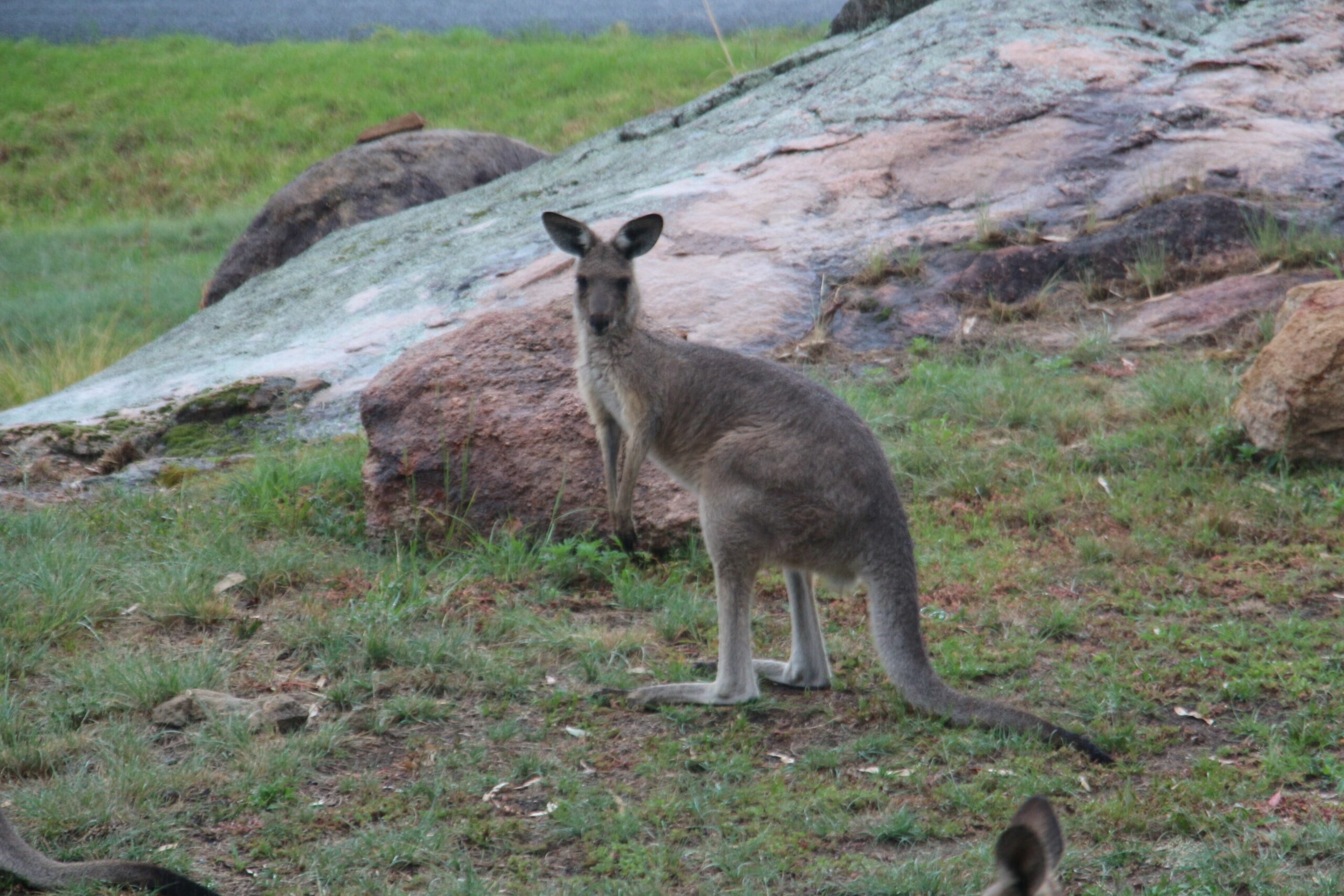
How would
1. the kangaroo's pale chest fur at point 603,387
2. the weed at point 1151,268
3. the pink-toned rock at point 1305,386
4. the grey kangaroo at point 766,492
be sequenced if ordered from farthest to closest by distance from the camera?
1. the weed at point 1151,268
2. the pink-toned rock at point 1305,386
3. the kangaroo's pale chest fur at point 603,387
4. the grey kangaroo at point 766,492

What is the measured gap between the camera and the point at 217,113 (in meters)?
20.8

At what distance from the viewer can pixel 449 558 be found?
5344 mm

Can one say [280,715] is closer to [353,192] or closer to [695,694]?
[695,694]

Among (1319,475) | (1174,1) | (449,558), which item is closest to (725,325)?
(449,558)

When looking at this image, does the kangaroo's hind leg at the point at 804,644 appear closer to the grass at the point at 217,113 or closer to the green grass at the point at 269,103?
the grass at the point at 217,113

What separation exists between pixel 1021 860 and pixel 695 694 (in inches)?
97.4

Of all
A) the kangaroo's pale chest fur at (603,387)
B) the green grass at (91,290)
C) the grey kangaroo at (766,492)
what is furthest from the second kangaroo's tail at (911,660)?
the green grass at (91,290)

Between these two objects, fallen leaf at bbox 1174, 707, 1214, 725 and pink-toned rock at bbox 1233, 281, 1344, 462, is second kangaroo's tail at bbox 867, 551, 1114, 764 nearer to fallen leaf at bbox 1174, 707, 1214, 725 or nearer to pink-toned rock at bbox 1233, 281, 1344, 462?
fallen leaf at bbox 1174, 707, 1214, 725

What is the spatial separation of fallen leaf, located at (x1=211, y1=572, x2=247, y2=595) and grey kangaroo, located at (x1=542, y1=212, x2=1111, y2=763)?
152 centimetres

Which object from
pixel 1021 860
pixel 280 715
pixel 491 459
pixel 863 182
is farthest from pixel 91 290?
pixel 1021 860

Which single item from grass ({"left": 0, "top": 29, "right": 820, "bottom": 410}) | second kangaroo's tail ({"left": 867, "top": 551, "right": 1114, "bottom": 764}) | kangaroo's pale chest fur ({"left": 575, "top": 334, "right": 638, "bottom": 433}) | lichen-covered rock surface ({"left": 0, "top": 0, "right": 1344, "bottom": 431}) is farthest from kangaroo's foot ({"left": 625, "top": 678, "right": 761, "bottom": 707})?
grass ({"left": 0, "top": 29, "right": 820, "bottom": 410})

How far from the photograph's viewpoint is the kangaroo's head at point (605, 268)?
4629mm

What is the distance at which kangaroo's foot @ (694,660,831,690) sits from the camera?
14.1 feet

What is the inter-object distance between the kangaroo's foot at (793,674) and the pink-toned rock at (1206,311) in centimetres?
366
